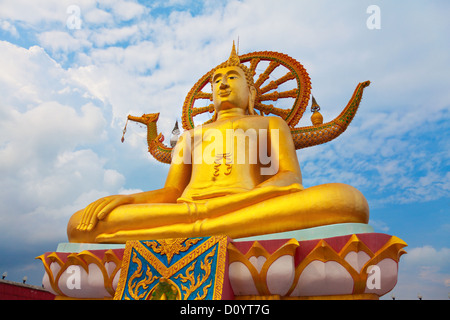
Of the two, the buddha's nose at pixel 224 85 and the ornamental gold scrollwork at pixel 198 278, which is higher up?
the buddha's nose at pixel 224 85

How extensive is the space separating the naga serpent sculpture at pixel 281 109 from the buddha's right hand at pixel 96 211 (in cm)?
209

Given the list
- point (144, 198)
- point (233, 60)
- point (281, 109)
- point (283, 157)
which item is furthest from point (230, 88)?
point (144, 198)

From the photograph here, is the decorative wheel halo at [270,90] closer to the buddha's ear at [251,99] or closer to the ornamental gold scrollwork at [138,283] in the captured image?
the buddha's ear at [251,99]

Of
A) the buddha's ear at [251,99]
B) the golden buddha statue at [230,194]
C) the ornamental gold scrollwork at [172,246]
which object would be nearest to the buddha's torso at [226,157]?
the golden buddha statue at [230,194]

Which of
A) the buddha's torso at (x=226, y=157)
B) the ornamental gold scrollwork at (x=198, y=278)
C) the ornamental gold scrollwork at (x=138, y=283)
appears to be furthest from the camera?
the buddha's torso at (x=226, y=157)

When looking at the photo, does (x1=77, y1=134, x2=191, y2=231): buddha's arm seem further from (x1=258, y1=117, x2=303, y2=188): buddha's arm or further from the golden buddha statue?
(x1=258, y1=117, x2=303, y2=188): buddha's arm

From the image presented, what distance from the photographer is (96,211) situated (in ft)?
11.3

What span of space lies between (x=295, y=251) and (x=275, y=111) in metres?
3.08

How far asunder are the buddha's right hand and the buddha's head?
2058 mm

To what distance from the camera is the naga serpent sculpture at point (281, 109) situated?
4.63 metres

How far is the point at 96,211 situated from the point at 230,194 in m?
1.41

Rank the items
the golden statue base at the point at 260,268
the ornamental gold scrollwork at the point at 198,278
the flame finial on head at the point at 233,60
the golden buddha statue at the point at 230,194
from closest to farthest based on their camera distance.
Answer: the golden statue base at the point at 260,268
the ornamental gold scrollwork at the point at 198,278
the golden buddha statue at the point at 230,194
the flame finial on head at the point at 233,60

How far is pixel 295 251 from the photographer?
8.65 ft
